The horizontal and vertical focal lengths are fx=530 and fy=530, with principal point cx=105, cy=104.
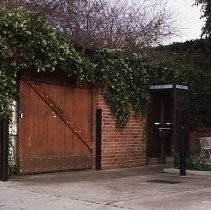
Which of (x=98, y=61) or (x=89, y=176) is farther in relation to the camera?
(x=98, y=61)

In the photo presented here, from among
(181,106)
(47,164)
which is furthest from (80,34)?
(47,164)

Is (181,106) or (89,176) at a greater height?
(181,106)

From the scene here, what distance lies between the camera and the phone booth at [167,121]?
14230 mm

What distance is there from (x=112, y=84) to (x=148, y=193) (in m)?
5.04

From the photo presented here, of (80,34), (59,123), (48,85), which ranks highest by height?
(80,34)

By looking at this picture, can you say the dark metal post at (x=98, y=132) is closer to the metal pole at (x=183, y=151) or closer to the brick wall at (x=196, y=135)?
the metal pole at (x=183, y=151)

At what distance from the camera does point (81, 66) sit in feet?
44.8

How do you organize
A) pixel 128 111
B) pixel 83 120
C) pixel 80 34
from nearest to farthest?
pixel 83 120, pixel 128 111, pixel 80 34

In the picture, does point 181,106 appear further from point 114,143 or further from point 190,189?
point 190,189

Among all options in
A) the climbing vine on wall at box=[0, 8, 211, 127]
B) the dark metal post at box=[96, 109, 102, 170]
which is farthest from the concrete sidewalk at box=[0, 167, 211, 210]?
the climbing vine on wall at box=[0, 8, 211, 127]

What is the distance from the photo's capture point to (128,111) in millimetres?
15547

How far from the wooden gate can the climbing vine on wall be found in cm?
49

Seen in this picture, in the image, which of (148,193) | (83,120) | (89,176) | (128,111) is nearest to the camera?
(148,193)

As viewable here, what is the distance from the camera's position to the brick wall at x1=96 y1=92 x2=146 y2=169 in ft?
48.5
